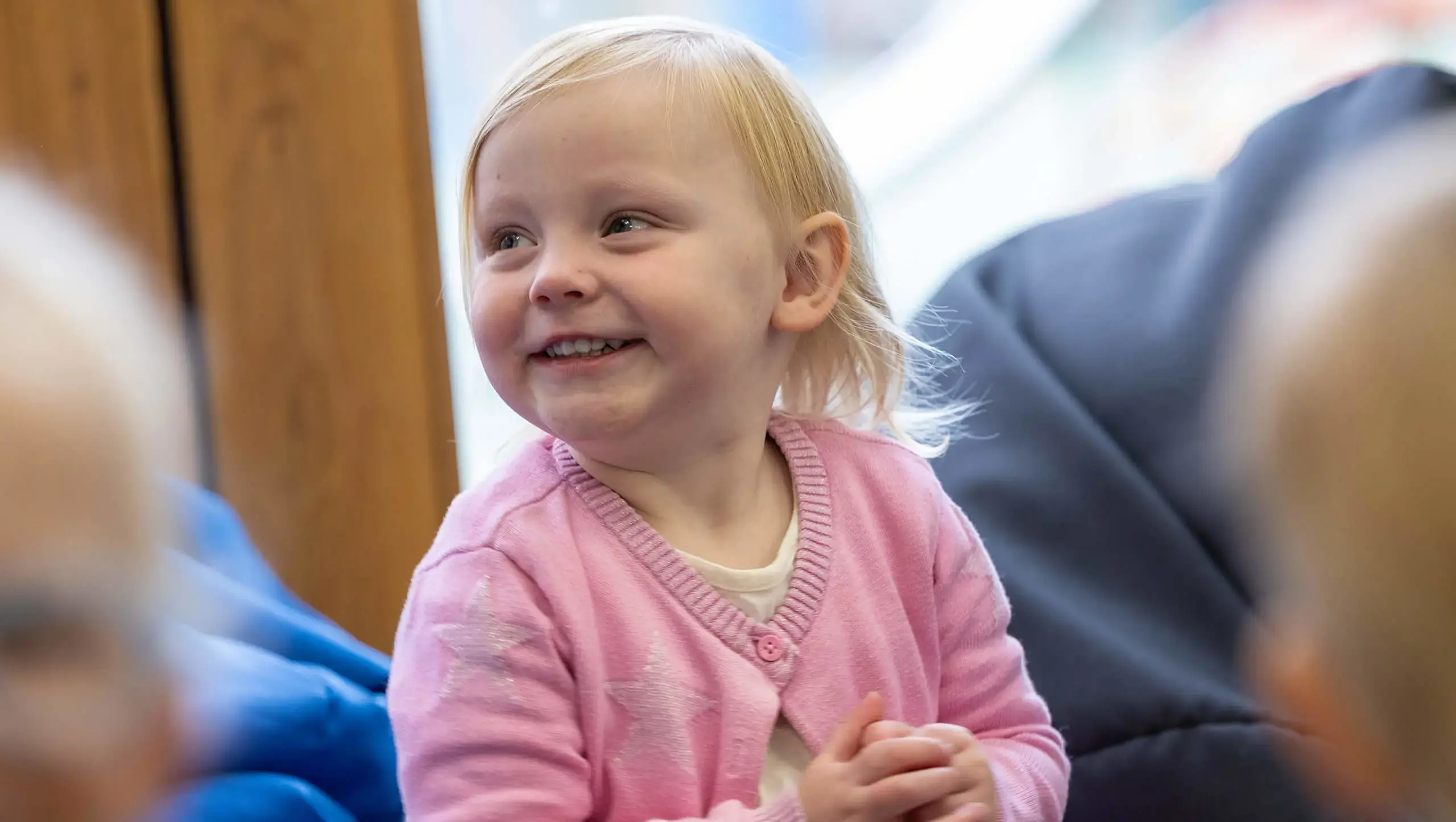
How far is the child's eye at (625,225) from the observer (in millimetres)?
932

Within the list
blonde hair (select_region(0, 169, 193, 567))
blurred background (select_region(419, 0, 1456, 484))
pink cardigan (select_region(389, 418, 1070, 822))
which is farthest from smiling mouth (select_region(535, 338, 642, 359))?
blurred background (select_region(419, 0, 1456, 484))

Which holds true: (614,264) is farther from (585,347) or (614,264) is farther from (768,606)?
(768,606)

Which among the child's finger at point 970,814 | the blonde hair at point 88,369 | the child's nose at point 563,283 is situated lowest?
the child's finger at point 970,814

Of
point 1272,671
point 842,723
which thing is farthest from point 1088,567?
point 1272,671

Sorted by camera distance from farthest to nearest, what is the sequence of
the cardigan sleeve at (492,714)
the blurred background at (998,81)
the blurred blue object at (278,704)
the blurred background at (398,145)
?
the blurred background at (998,81)
the blurred background at (398,145)
the blurred blue object at (278,704)
the cardigan sleeve at (492,714)

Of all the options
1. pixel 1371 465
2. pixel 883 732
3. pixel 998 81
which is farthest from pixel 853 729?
pixel 998 81

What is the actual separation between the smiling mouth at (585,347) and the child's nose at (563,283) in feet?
0.09

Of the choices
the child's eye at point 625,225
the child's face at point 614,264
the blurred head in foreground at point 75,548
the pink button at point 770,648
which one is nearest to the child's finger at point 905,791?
the pink button at point 770,648

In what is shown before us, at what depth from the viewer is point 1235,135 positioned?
204 cm

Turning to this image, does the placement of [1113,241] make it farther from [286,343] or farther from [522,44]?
[286,343]

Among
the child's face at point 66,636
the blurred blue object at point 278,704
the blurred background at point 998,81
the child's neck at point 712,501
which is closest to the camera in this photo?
the child's face at point 66,636

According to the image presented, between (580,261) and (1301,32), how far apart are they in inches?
57.5

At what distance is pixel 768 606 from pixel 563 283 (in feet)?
0.86

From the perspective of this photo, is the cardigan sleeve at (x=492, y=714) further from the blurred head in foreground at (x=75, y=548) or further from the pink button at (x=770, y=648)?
the blurred head in foreground at (x=75, y=548)
